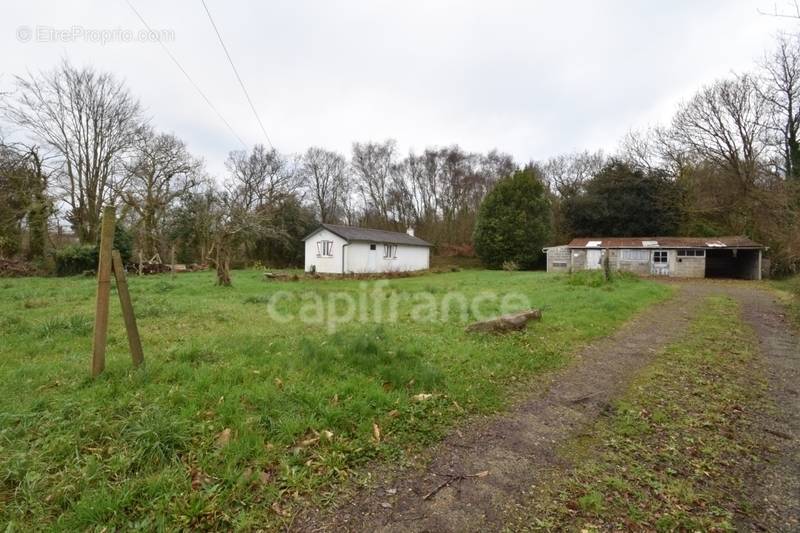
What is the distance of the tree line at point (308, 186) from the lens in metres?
19.3

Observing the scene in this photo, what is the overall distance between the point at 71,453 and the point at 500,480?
3090mm

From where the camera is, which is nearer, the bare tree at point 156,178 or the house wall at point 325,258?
the bare tree at point 156,178

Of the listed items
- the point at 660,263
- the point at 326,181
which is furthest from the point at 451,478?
the point at 326,181

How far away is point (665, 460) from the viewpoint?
288cm

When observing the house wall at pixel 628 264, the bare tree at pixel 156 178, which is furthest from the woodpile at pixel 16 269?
the house wall at pixel 628 264

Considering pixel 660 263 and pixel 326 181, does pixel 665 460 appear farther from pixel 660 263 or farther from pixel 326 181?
pixel 326 181

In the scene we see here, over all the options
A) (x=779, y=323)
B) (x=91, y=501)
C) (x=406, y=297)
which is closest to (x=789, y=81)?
(x=779, y=323)

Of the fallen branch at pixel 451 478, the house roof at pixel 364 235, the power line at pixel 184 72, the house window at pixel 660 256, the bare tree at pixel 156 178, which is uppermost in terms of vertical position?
the bare tree at pixel 156 178

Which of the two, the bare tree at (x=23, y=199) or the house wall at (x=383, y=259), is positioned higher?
Answer: the bare tree at (x=23, y=199)

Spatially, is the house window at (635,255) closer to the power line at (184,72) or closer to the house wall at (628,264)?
the house wall at (628,264)

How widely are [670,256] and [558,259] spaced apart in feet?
21.3

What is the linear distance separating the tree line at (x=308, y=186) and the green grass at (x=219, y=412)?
9868 mm

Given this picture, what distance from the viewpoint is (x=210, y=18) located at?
237 inches

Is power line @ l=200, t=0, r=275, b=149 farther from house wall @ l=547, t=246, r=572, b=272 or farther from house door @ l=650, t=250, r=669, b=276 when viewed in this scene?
house door @ l=650, t=250, r=669, b=276
